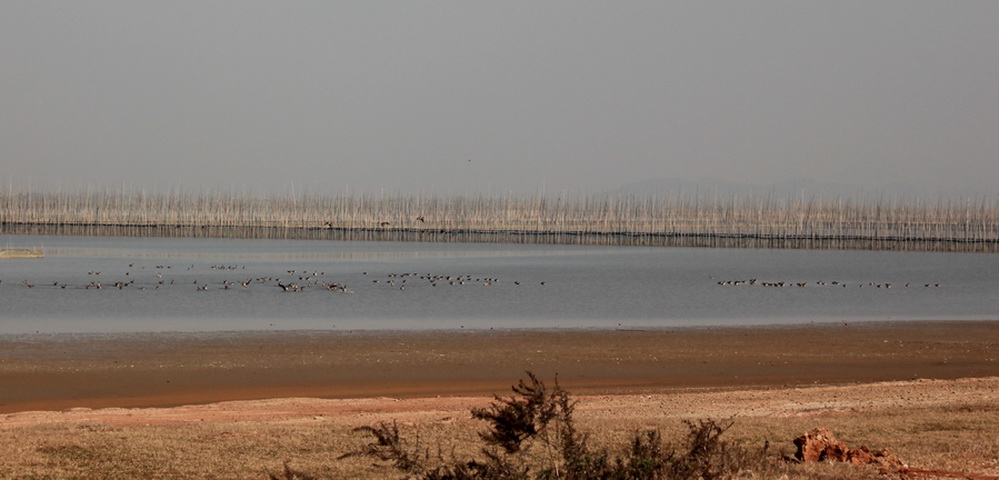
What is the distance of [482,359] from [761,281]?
23.1 metres

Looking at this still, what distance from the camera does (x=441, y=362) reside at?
15.3 meters

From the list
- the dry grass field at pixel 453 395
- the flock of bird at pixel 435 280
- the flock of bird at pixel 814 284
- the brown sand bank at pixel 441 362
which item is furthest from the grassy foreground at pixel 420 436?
the flock of bird at pixel 814 284

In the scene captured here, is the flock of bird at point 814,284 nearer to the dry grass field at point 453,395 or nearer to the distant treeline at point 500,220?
the dry grass field at point 453,395

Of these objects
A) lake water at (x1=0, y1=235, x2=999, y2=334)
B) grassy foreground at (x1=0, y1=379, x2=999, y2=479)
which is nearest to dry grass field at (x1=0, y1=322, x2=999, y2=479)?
grassy foreground at (x1=0, y1=379, x2=999, y2=479)

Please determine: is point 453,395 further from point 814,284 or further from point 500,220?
point 500,220

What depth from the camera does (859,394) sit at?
38.5 ft

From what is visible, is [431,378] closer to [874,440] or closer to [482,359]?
[482,359]

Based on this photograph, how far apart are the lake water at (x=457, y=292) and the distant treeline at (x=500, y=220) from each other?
85.1 feet

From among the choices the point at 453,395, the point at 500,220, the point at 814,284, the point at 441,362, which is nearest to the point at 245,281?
the point at 441,362

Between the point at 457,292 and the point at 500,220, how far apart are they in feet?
204

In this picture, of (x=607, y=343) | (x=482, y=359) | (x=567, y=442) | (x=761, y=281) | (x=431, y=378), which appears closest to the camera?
(x=567, y=442)

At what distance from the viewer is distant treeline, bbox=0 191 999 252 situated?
257ft

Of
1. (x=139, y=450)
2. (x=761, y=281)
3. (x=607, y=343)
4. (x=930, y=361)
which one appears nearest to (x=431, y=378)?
(x=607, y=343)

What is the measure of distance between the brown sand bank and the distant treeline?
55932 millimetres
